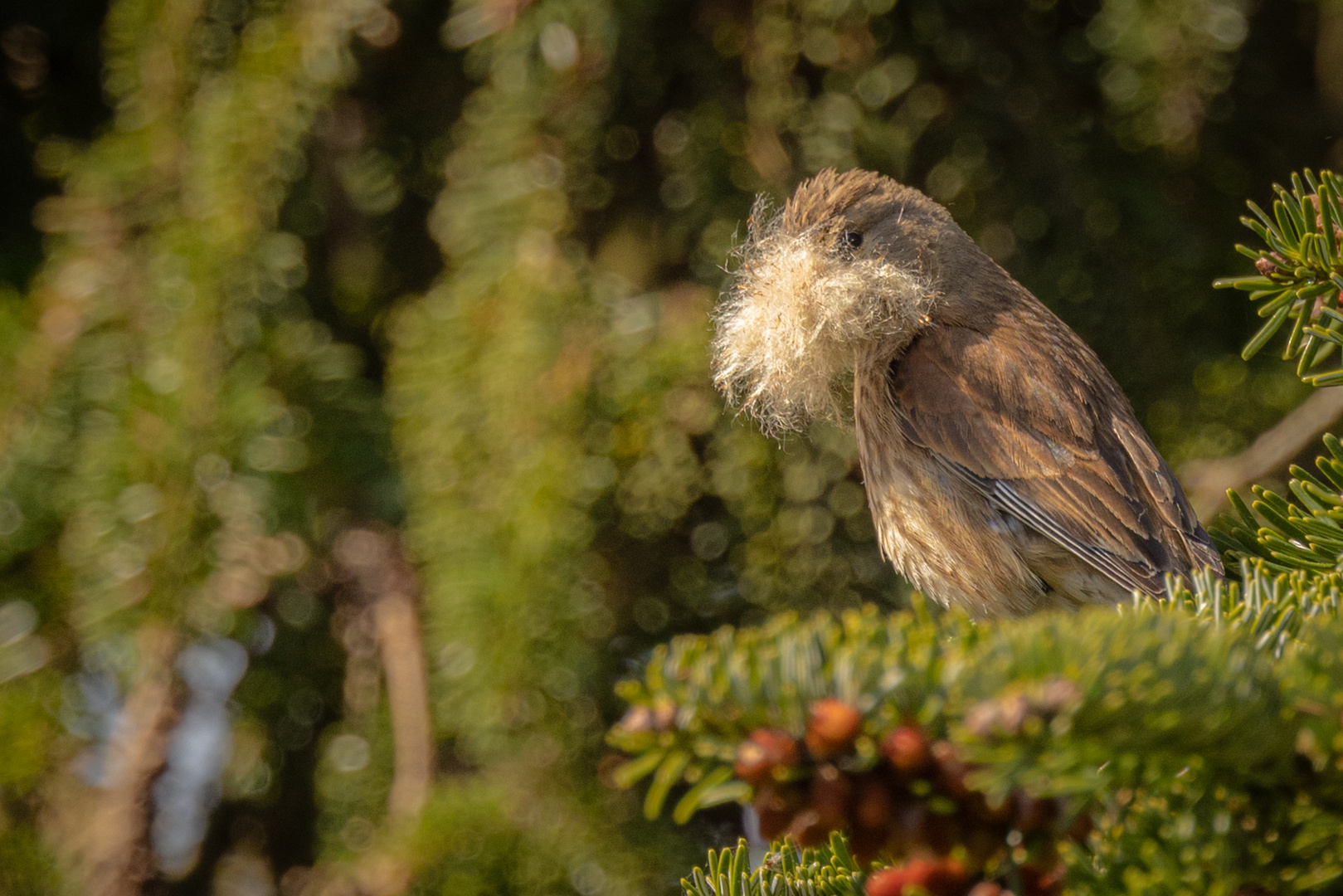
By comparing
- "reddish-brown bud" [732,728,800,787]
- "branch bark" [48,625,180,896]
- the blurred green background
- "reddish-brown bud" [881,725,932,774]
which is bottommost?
"branch bark" [48,625,180,896]

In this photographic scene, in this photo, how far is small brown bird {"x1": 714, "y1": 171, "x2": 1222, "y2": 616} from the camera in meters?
2.26

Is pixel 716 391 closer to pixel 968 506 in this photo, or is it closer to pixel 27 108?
pixel 968 506

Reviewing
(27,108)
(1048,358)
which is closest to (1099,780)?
(1048,358)

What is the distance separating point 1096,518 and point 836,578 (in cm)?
56

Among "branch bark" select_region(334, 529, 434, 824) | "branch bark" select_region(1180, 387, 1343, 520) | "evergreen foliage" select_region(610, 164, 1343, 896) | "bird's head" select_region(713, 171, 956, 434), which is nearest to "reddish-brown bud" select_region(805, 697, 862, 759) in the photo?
"evergreen foliage" select_region(610, 164, 1343, 896)

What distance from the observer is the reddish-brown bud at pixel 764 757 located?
3.09ft

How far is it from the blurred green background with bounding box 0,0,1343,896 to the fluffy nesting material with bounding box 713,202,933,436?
0.18m

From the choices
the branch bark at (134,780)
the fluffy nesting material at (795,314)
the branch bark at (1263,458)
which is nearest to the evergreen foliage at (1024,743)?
the fluffy nesting material at (795,314)

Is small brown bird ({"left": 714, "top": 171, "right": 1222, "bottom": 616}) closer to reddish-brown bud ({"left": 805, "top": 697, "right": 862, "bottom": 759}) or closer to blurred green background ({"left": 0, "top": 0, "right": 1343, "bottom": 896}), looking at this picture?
blurred green background ({"left": 0, "top": 0, "right": 1343, "bottom": 896})

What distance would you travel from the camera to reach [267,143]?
8.24ft

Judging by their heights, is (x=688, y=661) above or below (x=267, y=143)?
above

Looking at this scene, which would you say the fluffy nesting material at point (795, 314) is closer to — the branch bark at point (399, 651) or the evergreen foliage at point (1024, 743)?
the branch bark at point (399, 651)

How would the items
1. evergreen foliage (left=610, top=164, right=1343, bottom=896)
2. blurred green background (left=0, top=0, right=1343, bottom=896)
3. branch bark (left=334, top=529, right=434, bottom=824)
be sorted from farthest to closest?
1. branch bark (left=334, top=529, right=434, bottom=824)
2. blurred green background (left=0, top=0, right=1343, bottom=896)
3. evergreen foliage (left=610, top=164, right=1343, bottom=896)

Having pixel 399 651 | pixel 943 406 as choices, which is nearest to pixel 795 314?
pixel 943 406
